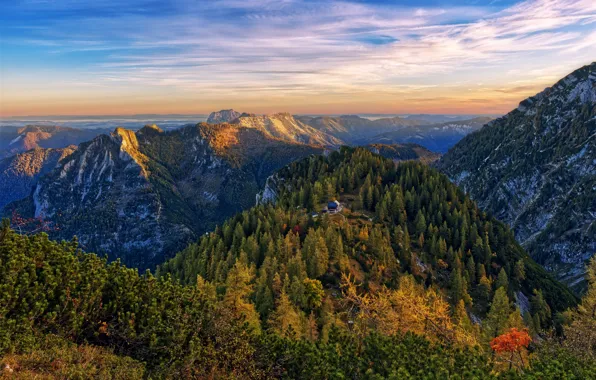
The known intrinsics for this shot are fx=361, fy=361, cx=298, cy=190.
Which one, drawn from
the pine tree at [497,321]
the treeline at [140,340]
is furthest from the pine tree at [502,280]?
the treeline at [140,340]

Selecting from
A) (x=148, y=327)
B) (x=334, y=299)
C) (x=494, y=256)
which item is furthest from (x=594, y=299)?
(x=148, y=327)

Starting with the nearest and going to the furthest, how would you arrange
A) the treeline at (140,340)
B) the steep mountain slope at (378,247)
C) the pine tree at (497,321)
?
the treeline at (140,340) → the pine tree at (497,321) → the steep mountain slope at (378,247)

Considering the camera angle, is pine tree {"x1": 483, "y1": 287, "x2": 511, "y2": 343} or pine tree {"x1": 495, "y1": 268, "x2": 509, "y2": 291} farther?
pine tree {"x1": 495, "y1": 268, "x2": 509, "y2": 291}

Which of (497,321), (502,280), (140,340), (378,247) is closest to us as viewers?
(140,340)

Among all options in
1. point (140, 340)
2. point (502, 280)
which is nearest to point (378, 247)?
point (502, 280)

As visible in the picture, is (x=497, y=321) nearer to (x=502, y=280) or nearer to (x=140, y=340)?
(x=502, y=280)

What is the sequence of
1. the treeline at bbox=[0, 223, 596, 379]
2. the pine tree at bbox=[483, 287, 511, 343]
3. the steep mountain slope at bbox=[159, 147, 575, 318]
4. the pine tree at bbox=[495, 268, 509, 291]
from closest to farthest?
1. the treeline at bbox=[0, 223, 596, 379]
2. the pine tree at bbox=[483, 287, 511, 343]
3. the steep mountain slope at bbox=[159, 147, 575, 318]
4. the pine tree at bbox=[495, 268, 509, 291]

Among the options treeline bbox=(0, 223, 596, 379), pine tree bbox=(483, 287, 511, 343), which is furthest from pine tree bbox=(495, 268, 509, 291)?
treeline bbox=(0, 223, 596, 379)

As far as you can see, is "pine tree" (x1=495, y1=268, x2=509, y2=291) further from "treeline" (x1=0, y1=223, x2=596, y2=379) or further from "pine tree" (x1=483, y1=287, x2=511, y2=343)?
"treeline" (x1=0, y1=223, x2=596, y2=379)

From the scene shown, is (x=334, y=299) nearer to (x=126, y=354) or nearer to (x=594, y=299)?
(x=594, y=299)

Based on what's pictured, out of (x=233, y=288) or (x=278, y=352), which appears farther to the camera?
(x=233, y=288)

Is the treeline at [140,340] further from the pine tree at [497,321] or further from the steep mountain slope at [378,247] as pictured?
the pine tree at [497,321]
